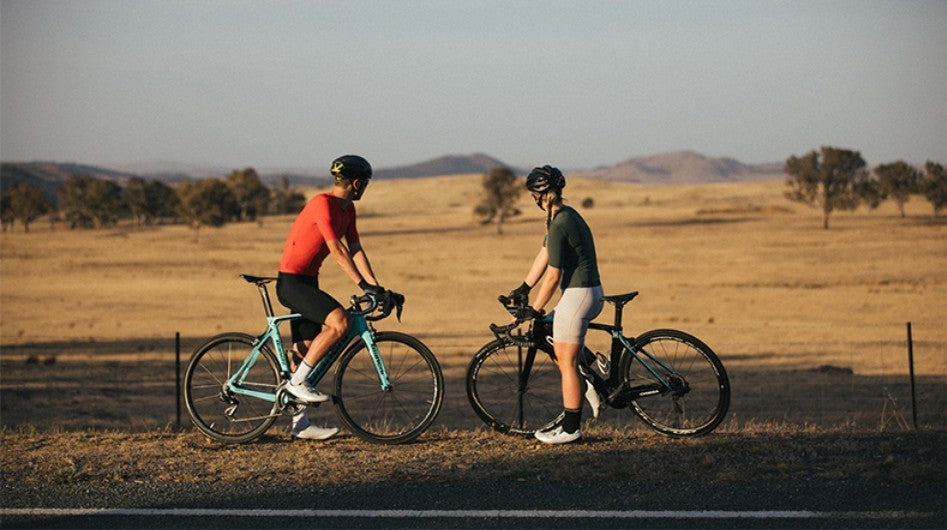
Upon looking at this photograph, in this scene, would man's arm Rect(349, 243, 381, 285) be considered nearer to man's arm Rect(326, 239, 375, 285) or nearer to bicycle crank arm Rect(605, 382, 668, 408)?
man's arm Rect(326, 239, 375, 285)

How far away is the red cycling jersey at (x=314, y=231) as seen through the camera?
8.13 m

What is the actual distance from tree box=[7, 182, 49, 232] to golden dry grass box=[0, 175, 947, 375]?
→ 24643 mm

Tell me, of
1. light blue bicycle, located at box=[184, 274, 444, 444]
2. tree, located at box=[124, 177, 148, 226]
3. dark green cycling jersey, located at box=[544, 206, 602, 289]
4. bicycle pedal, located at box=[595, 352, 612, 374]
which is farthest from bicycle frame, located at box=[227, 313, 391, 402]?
tree, located at box=[124, 177, 148, 226]

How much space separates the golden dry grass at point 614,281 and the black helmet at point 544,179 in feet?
29.5

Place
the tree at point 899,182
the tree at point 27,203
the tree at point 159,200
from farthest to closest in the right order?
the tree at point 159,200, the tree at point 27,203, the tree at point 899,182

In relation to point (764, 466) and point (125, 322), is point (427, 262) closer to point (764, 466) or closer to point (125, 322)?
point (125, 322)

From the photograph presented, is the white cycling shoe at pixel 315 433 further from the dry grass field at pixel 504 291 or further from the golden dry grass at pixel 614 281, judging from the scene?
the golden dry grass at pixel 614 281

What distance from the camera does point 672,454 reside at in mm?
7672

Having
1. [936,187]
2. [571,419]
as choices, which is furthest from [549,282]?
[936,187]

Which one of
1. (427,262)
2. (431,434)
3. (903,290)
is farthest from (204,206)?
(431,434)

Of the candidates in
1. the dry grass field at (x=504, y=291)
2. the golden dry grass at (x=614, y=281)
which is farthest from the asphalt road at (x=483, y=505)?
the golden dry grass at (x=614, y=281)

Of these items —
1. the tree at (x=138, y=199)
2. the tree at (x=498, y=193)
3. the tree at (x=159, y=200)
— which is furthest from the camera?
the tree at (x=159, y=200)

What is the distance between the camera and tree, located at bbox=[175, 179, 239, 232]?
10794 cm

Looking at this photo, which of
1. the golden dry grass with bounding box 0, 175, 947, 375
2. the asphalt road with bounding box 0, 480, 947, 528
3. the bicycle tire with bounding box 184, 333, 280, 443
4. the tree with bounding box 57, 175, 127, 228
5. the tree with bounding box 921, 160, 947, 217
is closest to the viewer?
the asphalt road with bounding box 0, 480, 947, 528
